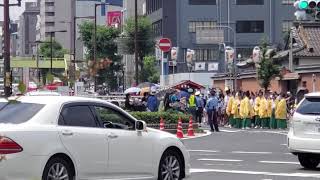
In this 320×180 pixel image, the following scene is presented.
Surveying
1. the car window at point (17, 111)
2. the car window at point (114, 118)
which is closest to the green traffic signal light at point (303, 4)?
the car window at point (114, 118)

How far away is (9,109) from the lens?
37.1ft

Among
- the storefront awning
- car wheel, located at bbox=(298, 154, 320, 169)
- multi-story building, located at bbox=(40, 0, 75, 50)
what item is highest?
multi-story building, located at bbox=(40, 0, 75, 50)

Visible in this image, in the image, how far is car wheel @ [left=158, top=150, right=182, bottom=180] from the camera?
12.8 meters

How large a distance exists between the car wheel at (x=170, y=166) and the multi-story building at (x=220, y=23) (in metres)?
76.1

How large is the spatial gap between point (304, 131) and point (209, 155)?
4.68 m

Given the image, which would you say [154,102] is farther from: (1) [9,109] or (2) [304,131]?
(1) [9,109]

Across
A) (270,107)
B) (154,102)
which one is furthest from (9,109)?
(270,107)

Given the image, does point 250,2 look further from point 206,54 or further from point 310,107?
point 310,107

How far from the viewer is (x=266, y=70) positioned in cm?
5275

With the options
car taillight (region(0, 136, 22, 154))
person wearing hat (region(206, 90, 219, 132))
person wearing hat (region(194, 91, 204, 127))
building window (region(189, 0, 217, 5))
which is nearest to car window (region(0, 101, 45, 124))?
car taillight (region(0, 136, 22, 154))

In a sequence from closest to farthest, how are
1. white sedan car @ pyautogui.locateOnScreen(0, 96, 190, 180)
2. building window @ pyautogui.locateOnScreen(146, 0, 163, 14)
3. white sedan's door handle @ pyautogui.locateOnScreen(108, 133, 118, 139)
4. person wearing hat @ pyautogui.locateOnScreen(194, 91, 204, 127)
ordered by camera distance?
white sedan car @ pyautogui.locateOnScreen(0, 96, 190, 180) < white sedan's door handle @ pyautogui.locateOnScreen(108, 133, 118, 139) < person wearing hat @ pyautogui.locateOnScreen(194, 91, 204, 127) < building window @ pyautogui.locateOnScreen(146, 0, 163, 14)

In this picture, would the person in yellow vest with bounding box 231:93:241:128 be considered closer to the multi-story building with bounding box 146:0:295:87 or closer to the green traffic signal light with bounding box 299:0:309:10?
the green traffic signal light with bounding box 299:0:309:10

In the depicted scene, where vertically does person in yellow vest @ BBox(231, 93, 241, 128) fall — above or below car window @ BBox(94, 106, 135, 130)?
below

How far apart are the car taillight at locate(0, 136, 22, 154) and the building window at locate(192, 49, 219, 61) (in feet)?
268
